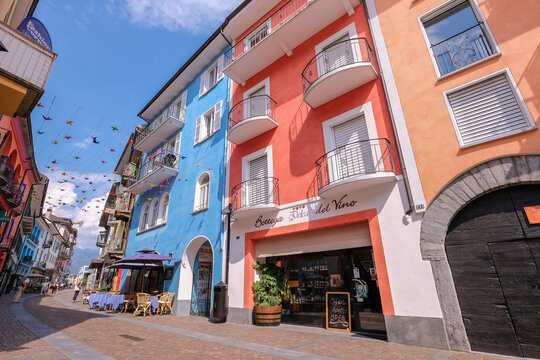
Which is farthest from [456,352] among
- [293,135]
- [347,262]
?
[293,135]

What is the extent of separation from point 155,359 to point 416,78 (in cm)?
921

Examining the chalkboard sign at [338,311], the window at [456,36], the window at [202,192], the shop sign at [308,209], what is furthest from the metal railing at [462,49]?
the window at [202,192]

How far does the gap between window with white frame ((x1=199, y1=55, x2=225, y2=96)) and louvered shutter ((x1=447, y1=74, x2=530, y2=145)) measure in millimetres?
12225

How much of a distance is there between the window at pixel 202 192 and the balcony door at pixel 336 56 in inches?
306

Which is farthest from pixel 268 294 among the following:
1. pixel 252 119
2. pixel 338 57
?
pixel 338 57

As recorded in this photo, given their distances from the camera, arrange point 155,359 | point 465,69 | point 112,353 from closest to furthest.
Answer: point 155,359
point 112,353
point 465,69

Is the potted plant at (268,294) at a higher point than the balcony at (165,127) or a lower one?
lower

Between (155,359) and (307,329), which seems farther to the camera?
(307,329)

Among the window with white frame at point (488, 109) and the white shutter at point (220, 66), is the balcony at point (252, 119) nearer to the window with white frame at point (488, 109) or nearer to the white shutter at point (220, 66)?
the white shutter at point (220, 66)

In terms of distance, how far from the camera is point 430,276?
598cm

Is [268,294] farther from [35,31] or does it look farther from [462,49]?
[35,31]

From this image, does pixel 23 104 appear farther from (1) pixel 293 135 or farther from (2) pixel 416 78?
(2) pixel 416 78

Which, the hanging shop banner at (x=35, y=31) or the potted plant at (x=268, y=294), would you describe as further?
the potted plant at (x=268, y=294)

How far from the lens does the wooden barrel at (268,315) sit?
8.77 metres
